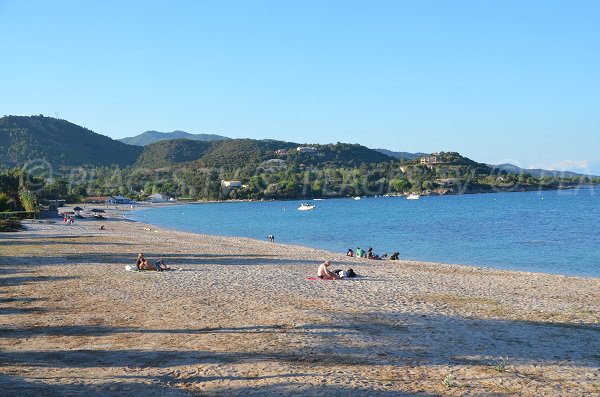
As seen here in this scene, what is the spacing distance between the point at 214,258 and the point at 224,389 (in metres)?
19.0

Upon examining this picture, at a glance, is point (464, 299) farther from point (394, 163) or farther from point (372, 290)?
point (394, 163)

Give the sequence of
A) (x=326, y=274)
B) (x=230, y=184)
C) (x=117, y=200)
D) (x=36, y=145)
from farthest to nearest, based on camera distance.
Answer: (x=36, y=145), (x=230, y=184), (x=117, y=200), (x=326, y=274)

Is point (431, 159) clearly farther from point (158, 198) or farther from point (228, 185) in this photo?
point (158, 198)

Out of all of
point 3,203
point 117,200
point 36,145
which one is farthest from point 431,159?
point 3,203

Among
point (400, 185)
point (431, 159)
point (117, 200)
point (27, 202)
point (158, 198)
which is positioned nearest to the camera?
point (27, 202)

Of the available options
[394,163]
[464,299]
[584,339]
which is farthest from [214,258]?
[394,163]

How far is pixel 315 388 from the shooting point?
7.65 metres

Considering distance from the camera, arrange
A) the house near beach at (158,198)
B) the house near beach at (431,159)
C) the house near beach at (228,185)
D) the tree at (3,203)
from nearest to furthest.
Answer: the tree at (3,203)
the house near beach at (158,198)
the house near beach at (228,185)
the house near beach at (431,159)

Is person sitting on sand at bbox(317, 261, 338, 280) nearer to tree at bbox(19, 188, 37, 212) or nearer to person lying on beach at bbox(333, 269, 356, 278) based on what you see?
person lying on beach at bbox(333, 269, 356, 278)

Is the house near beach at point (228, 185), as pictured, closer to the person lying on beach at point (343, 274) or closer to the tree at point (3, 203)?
the tree at point (3, 203)

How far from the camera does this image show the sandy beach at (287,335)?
7941 millimetres

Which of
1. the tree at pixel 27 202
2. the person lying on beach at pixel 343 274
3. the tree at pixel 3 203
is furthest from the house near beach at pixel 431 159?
the person lying on beach at pixel 343 274

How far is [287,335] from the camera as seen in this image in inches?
420

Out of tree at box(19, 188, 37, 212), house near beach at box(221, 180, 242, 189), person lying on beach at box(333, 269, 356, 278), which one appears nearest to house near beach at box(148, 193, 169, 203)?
house near beach at box(221, 180, 242, 189)
